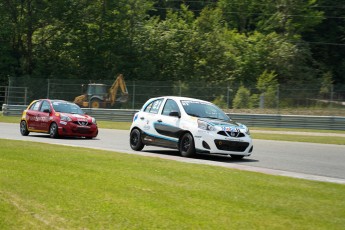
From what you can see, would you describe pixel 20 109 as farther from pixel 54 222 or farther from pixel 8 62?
pixel 54 222

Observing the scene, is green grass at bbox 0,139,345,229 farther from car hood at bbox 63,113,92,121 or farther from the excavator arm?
the excavator arm

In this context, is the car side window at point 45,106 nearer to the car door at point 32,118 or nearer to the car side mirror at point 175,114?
the car door at point 32,118

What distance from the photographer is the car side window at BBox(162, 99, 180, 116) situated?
16.2m

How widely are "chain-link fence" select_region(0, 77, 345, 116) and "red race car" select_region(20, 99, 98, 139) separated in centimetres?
1371

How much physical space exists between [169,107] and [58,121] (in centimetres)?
632

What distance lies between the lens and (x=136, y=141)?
17141 mm

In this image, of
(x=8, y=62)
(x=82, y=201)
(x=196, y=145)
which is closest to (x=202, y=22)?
(x=8, y=62)

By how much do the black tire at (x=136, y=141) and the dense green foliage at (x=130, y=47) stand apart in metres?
34.1

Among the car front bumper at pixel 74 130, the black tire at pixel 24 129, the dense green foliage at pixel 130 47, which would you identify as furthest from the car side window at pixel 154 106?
the dense green foliage at pixel 130 47

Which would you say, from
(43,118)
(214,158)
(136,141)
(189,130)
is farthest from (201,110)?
Result: (43,118)

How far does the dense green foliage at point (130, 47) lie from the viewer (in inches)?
2048

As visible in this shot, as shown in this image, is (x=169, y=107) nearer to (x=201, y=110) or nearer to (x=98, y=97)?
(x=201, y=110)

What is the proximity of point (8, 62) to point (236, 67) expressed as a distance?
63.2ft

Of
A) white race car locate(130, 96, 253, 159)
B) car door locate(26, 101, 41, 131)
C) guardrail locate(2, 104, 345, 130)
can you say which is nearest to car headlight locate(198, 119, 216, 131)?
white race car locate(130, 96, 253, 159)
